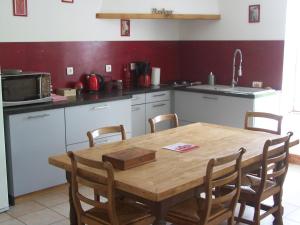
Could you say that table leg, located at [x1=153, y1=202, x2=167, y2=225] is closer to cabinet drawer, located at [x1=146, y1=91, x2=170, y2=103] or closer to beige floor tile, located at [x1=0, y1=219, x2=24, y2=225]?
beige floor tile, located at [x1=0, y1=219, x2=24, y2=225]

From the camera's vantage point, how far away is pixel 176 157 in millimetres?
2693

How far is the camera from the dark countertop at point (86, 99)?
3.77 metres

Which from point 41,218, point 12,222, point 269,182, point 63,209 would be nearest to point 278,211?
point 269,182

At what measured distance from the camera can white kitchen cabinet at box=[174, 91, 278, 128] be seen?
4730mm

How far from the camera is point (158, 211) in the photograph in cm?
222

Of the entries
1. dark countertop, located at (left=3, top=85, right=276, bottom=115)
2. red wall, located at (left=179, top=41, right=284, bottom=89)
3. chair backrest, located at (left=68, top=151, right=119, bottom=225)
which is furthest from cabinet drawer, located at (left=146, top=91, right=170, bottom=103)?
chair backrest, located at (left=68, top=151, right=119, bottom=225)

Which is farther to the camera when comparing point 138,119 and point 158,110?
point 158,110

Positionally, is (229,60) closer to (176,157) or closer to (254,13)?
(254,13)

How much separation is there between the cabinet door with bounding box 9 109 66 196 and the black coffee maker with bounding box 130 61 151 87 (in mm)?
1676

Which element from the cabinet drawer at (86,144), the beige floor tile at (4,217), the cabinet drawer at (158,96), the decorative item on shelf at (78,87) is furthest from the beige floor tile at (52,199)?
the cabinet drawer at (158,96)

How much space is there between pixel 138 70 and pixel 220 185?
3.30 meters

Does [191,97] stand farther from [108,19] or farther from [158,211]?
[158,211]

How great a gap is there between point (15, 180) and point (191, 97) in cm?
249

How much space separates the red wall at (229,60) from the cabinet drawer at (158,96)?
2.56 feet
